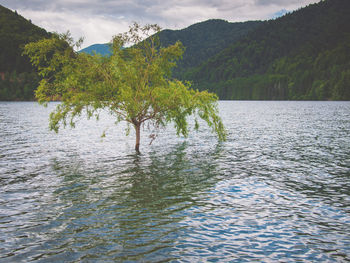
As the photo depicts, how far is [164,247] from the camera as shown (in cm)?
1141

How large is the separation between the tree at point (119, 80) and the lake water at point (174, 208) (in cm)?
499

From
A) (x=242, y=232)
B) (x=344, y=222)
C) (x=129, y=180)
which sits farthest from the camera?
(x=129, y=180)

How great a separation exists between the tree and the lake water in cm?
499

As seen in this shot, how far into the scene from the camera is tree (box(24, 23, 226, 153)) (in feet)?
93.2

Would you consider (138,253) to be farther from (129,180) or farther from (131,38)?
(131,38)

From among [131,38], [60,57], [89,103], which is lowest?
[89,103]

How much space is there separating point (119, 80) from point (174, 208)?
16891mm

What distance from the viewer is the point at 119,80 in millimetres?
29156

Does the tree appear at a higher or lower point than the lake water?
higher

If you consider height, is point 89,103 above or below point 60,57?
below

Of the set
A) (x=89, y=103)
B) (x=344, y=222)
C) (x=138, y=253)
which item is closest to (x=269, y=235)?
(x=344, y=222)

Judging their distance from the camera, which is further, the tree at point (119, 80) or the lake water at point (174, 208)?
the tree at point (119, 80)

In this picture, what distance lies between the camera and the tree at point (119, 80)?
93.2ft

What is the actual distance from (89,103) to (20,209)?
15.5 meters
